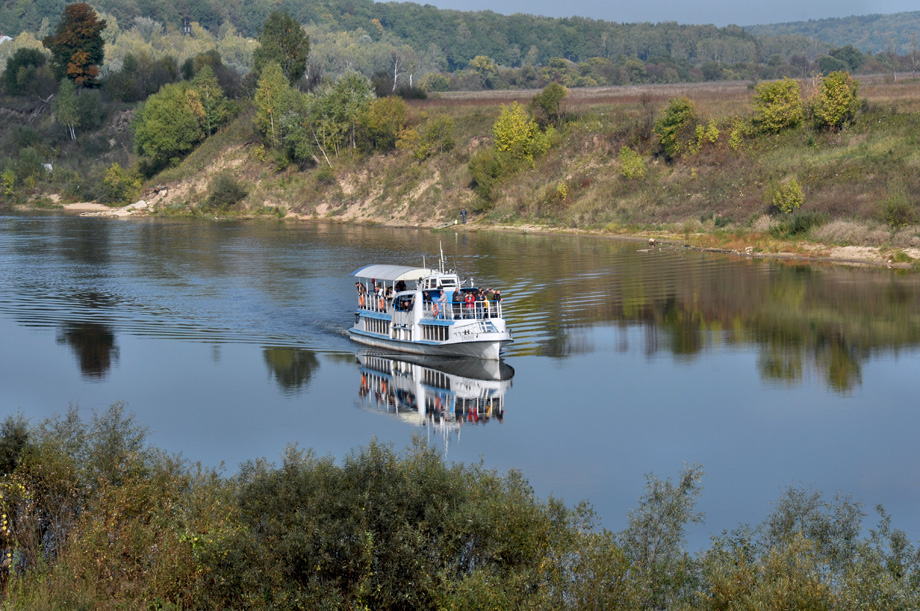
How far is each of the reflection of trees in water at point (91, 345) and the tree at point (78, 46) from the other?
101 m

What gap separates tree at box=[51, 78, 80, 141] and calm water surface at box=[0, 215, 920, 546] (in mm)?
68817

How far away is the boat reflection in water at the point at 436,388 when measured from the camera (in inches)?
1153

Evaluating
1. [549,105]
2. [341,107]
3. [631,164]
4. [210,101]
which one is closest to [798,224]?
[631,164]

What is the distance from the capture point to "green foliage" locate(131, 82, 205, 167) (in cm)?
11388

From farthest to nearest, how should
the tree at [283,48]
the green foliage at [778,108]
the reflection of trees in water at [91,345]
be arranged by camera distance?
the tree at [283,48], the green foliage at [778,108], the reflection of trees in water at [91,345]

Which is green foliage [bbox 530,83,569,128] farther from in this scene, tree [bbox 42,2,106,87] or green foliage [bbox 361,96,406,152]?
tree [bbox 42,2,106,87]

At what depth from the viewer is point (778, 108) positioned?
76.1m

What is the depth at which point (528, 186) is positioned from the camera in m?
85.7

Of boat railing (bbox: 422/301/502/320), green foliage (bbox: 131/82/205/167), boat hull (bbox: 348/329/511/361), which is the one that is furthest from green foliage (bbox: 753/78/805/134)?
green foliage (bbox: 131/82/205/167)

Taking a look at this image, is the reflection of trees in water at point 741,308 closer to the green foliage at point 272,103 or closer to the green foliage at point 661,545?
the green foliage at point 661,545

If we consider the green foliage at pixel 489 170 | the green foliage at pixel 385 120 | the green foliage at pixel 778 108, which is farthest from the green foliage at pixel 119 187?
the green foliage at pixel 778 108

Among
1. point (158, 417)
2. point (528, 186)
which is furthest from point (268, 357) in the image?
point (528, 186)

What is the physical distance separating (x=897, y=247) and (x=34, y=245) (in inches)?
2296

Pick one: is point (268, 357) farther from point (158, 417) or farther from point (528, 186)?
point (528, 186)
